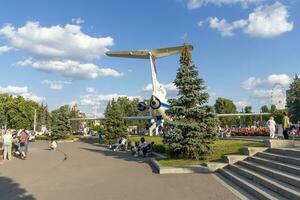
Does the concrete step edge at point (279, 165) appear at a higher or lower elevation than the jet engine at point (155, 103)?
lower

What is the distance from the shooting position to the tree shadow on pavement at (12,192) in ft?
35.1

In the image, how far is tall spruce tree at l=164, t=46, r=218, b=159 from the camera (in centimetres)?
1819

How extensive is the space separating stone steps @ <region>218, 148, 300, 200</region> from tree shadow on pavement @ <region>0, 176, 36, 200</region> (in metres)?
6.07

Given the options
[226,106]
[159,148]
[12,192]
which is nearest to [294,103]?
[159,148]

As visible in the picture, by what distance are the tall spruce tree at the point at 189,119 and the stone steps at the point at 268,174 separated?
3.16 m

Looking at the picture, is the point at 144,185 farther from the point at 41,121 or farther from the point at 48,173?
A: the point at 41,121

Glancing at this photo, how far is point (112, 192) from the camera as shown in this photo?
37.3 feet

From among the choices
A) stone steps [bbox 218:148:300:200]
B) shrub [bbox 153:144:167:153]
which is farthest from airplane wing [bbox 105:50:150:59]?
stone steps [bbox 218:148:300:200]

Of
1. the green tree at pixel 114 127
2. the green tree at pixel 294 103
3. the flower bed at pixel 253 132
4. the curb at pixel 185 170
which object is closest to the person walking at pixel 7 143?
the curb at pixel 185 170

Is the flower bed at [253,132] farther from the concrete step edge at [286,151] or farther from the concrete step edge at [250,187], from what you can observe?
the concrete step edge at [250,187]

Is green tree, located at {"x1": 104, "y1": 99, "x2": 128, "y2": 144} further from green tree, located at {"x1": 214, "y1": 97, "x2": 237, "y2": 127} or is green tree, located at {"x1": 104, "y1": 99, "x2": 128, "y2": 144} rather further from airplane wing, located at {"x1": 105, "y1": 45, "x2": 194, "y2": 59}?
green tree, located at {"x1": 214, "y1": 97, "x2": 237, "y2": 127}

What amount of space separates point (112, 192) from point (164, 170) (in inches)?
170

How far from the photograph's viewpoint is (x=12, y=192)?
38.0 feet

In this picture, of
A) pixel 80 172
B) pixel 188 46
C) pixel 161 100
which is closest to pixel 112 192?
pixel 80 172
